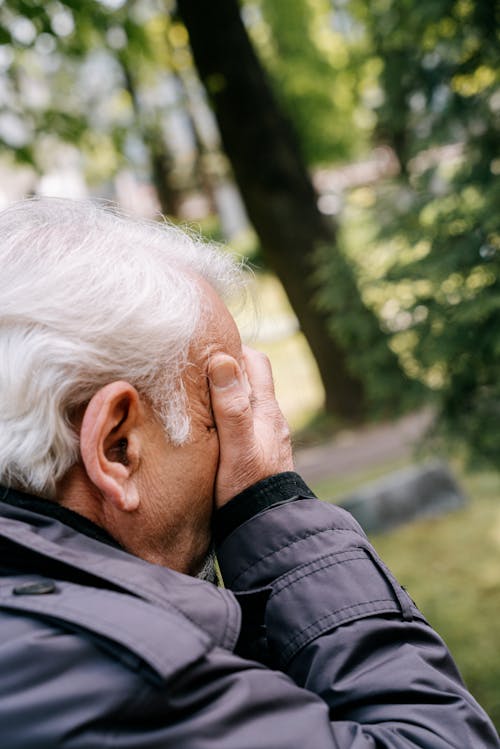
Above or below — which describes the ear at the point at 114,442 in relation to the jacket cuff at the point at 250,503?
above

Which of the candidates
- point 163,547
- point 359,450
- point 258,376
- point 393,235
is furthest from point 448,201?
point 359,450

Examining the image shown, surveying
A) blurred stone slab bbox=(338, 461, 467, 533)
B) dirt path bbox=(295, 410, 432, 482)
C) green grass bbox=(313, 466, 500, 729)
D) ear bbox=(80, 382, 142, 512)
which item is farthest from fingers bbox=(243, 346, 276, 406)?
dirt path bbox=(295, 410, 432, 482)

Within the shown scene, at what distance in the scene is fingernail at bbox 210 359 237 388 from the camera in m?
1.45

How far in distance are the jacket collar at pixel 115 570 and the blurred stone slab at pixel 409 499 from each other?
413 centimetres

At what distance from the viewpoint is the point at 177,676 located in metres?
0.98

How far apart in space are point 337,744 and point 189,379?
67 centimetres

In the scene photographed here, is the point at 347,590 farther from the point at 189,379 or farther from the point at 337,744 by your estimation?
the point at 189,379

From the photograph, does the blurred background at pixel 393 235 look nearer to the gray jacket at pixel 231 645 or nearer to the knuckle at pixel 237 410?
the knuckle at pixel 237 410

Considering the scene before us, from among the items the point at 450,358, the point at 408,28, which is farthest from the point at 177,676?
the point at 408,28

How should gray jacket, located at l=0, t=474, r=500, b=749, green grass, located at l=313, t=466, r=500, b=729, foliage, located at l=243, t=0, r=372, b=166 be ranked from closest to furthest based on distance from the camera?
gray jacket, located at l=0, t=474, r=500, b=749, green grass, located at l=313, t=466, r=500, b=729, foliage, located at l=243, t=0, r=372, b=166

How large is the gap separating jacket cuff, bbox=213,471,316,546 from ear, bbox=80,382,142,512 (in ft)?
0.63

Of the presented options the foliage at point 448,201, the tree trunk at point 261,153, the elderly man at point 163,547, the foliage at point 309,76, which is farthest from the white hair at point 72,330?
the foliage at point 309,76

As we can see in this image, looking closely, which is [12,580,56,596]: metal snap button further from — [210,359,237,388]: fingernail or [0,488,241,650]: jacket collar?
[210,359,237,388]: fingernail

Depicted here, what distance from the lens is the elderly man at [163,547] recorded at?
3.29 ft
